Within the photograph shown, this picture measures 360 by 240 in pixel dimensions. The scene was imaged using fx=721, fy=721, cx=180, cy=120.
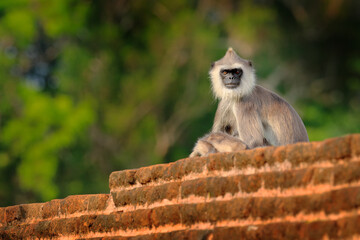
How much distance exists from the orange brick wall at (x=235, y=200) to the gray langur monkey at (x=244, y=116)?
0.92m

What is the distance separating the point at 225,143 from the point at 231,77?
1075 millimetres

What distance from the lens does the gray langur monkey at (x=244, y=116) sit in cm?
591

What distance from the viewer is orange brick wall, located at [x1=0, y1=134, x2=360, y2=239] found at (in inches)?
145

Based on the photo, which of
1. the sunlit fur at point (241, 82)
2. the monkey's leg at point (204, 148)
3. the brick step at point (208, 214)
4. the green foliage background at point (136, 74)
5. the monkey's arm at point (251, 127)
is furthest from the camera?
the green foliage background at point (136, 74)

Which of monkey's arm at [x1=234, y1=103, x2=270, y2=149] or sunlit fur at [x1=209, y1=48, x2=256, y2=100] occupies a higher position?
sunlit fur at [x1=209, y1=48, x2=256, y2=100]

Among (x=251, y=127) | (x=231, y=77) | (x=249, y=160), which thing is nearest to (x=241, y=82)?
(x=231, y=77)

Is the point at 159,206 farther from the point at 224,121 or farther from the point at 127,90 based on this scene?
the point at 127,90

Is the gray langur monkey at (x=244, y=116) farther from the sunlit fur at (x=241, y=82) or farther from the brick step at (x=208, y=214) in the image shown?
the brick step at (x=208, y=214)

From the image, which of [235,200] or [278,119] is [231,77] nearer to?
[278,119]

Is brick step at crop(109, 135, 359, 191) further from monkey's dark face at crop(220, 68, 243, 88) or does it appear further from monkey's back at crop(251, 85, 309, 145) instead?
monkey's dark face at crop(220, 68, 243, 88)

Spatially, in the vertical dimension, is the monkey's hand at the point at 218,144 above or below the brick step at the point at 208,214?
above

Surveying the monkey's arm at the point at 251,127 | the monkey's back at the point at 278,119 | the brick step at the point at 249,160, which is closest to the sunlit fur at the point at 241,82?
the monkey's back at the point at 278,119

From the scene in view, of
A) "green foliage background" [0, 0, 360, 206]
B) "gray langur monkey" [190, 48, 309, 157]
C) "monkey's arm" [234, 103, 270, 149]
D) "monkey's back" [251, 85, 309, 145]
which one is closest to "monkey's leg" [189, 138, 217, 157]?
"gray langur monkey" [190, 48, 309, 157]

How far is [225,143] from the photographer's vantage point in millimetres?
5758
